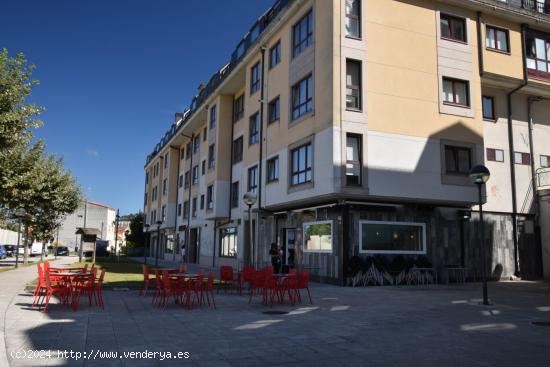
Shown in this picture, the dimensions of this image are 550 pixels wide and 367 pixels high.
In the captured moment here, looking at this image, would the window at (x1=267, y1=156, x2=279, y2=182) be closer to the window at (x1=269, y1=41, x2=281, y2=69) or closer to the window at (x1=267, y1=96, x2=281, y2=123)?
the window at (x1=267, y1=96, x2=281, y2=123)

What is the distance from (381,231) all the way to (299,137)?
5.07 m

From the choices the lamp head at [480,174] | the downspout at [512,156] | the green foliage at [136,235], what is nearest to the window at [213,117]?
the downspout at [512,156]

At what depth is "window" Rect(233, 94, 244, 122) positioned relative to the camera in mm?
28812

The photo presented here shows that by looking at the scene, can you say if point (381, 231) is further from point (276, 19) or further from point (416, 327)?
point (276, 19)

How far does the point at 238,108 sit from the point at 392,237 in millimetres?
14969

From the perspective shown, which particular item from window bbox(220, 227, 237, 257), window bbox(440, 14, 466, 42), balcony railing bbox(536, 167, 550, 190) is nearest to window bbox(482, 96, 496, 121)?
window bbox(440, 14, 466, 42)

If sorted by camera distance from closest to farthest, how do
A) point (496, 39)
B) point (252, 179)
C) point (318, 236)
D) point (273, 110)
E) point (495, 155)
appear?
point (318, 236) < point (496, 39) < point (495, 155) < point (273, 110) < point (252, 179)

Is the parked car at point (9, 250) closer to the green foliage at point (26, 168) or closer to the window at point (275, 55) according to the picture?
the green foliage at point (26, 168)

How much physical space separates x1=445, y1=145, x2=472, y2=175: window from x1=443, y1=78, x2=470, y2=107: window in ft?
6.35

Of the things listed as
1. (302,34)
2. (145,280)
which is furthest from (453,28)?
(145,280)

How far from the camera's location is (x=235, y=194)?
28219 mm

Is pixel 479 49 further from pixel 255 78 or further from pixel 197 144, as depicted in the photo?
pixel 197 144

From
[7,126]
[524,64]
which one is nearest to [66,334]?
[7,126]

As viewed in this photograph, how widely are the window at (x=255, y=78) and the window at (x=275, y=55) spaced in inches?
64.9
